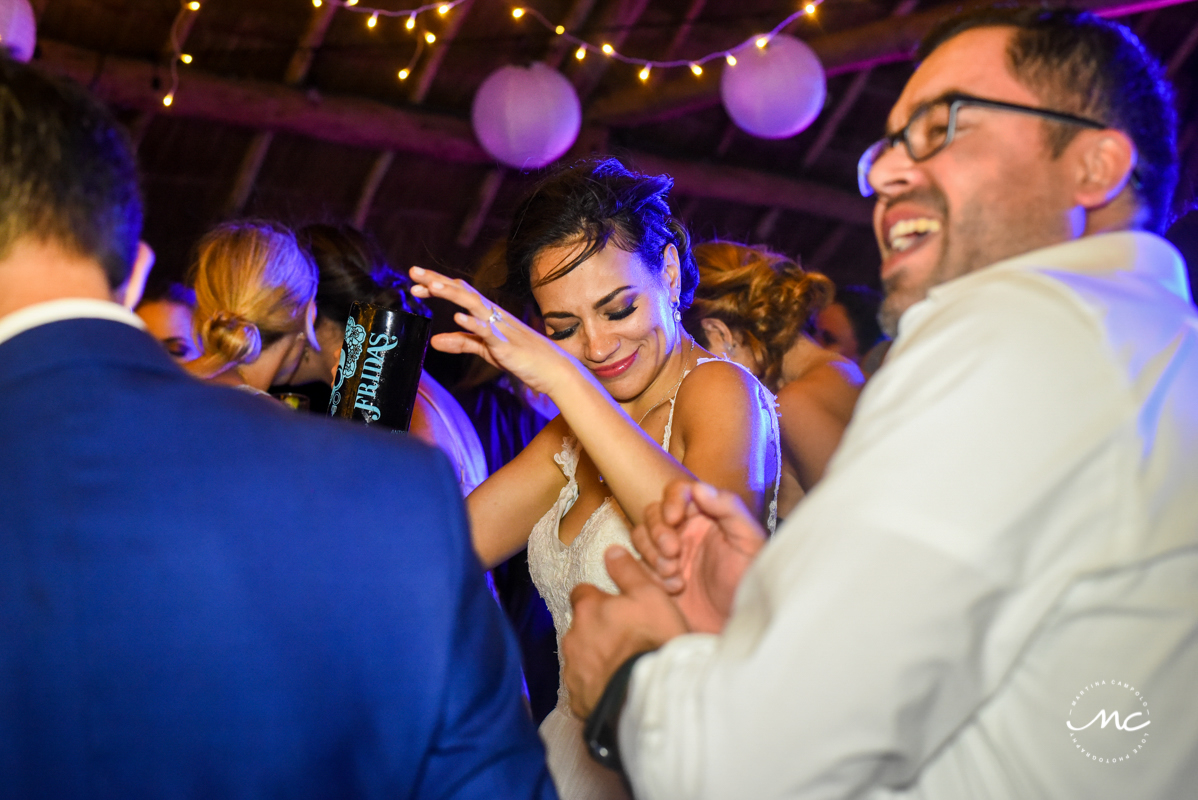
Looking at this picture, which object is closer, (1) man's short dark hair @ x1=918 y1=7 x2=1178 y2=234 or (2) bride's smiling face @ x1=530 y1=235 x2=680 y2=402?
(1) man's short dark hair @ x1=918 y1=7 x2=1178 y2=234

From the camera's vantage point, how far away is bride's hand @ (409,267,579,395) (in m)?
1.47

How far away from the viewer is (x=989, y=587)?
2.49ft

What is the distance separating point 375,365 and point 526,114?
281cm

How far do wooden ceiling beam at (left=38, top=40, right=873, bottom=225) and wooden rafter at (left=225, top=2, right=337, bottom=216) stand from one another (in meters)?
0.19

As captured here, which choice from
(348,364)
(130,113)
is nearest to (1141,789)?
(348,364)

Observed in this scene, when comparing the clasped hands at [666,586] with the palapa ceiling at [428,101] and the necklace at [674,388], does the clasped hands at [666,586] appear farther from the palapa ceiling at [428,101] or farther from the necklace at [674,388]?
the palapa ceiling at [428,101]

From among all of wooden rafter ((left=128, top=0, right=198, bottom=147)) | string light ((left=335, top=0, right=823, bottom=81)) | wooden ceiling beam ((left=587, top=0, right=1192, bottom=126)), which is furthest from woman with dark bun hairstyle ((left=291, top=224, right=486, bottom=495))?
wooden rafter ((left=128, top=0, right=198, bottom=147))

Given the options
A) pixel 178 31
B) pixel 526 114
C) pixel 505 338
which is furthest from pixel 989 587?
pixel 178 31

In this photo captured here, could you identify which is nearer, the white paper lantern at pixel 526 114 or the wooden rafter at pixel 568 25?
the white paper lantern at pixel 526 114

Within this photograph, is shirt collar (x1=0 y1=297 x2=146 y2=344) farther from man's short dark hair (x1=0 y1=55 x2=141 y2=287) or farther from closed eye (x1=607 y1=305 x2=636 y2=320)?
closed eye (x1=607 y1=305 x2=636 y2=320)

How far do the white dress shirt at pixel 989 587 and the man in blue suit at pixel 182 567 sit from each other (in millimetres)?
229

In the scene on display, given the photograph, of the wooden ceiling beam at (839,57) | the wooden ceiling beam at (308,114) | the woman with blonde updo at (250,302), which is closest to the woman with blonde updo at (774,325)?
the woman with blonde updo at (250,302)

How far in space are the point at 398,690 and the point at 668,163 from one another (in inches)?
241

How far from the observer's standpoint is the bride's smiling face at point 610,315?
187 centimetres
